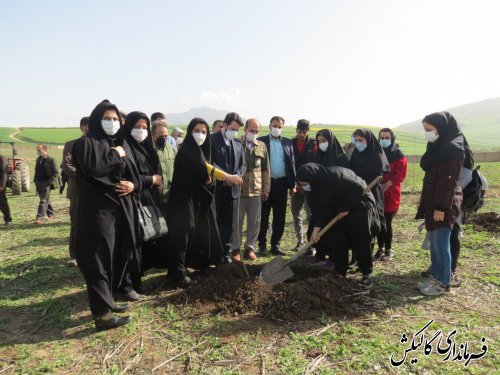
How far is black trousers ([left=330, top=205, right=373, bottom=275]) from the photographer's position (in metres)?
4.17

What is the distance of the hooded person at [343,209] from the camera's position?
4.09 m

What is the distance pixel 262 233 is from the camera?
5727mm

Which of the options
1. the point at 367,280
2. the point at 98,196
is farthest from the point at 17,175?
the point at 367,280

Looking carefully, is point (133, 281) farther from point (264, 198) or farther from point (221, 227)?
point (264, 198)

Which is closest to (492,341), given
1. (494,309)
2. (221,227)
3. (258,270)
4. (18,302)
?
(494,309)

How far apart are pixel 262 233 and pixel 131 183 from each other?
9.15 feet

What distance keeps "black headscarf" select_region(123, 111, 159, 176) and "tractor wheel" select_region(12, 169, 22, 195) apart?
1143cm

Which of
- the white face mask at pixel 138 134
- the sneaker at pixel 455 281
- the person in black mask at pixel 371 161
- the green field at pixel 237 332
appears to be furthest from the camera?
the person in black mask at pixel 371 161

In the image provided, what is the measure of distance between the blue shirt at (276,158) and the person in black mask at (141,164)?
199 cm

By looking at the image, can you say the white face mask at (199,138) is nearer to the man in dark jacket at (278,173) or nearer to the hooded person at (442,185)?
the man in dark jacket at (278,173)

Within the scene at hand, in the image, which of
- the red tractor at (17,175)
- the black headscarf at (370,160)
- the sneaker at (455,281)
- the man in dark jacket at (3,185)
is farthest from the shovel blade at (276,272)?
the red tractor at (17,175)

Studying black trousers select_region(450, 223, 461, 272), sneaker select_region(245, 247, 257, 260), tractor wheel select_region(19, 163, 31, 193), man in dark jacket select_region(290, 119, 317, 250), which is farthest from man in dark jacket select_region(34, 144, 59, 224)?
black trousers select_region(450, 223, 461, 272)

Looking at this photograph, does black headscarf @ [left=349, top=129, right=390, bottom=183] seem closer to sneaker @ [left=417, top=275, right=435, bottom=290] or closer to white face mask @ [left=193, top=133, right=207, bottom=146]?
sneaker @ [left=417, top=275, right=435, bottom=290]

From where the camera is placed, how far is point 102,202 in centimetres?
319
